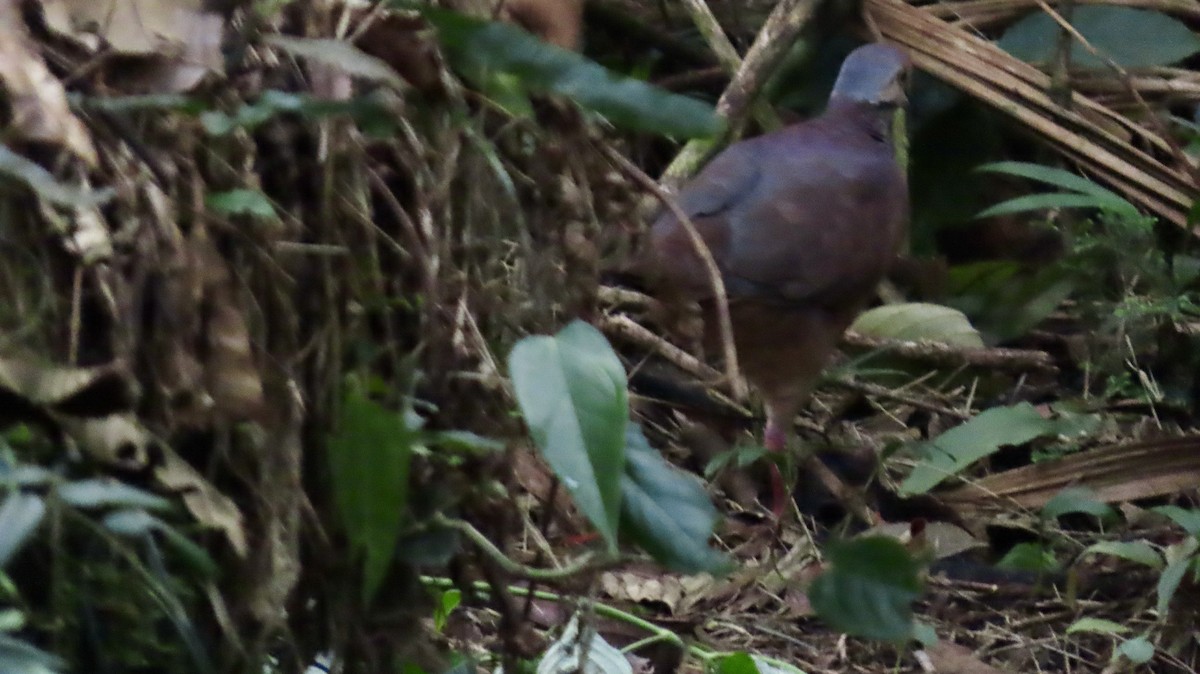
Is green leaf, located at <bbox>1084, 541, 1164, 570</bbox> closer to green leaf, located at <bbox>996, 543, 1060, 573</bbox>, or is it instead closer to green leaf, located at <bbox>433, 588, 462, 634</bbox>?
green leaf, located at <bbox>996, 543, 1060, 573</bbox>

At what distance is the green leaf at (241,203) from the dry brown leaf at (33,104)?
7 cm

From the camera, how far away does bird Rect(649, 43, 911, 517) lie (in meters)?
2.24

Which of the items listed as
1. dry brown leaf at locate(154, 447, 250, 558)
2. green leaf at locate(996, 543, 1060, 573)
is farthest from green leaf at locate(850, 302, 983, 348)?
dry brown leaf at locate(154, 447, 250, 558)

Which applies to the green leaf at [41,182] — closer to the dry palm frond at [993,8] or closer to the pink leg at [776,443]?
the pink leg at [776,443]

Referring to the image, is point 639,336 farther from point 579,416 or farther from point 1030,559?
point 579,416

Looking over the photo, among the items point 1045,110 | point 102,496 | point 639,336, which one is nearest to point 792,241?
point 639,336

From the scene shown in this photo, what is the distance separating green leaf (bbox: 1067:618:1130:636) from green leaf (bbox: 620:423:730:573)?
1.29 meters

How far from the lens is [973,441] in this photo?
2.47 m

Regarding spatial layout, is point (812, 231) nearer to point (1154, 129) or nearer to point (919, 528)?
point (919, 528)

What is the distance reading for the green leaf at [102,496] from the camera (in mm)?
784

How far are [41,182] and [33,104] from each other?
5 cm

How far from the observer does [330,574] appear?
974mm

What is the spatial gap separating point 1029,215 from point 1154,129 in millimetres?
412

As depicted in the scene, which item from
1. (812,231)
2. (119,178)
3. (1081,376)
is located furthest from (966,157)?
(119,178)
